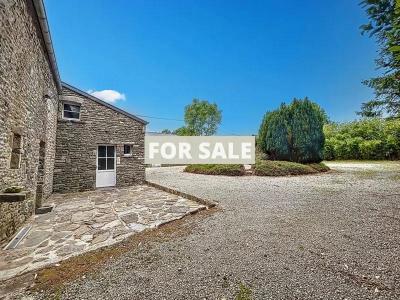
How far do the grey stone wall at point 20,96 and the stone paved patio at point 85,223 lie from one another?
47cm

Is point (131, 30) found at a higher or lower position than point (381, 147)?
higher

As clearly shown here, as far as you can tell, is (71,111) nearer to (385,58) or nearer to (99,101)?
(99,101)

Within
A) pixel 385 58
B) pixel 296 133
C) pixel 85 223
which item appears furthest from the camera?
pixel 296 133

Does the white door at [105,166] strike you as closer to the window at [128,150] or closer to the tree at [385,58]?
the window at [128,150]

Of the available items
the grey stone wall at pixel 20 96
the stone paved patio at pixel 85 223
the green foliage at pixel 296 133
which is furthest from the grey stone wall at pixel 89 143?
the green foliage at pixel 296 133

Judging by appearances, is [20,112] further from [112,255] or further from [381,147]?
[381,147]

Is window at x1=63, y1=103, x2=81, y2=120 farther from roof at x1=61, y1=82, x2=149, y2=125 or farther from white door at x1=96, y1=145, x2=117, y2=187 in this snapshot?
white door at x1=96, y1=145, x2=117, y2=187

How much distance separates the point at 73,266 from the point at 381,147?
26.2 meters

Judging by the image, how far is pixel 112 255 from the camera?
291 centimetres

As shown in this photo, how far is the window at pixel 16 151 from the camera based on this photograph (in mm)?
3641

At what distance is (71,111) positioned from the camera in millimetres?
8109

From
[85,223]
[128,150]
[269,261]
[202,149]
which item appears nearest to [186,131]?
[202,149]

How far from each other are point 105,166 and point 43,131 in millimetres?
3299

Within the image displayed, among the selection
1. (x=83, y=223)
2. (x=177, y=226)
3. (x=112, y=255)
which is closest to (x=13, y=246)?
(x=83, y=223)
